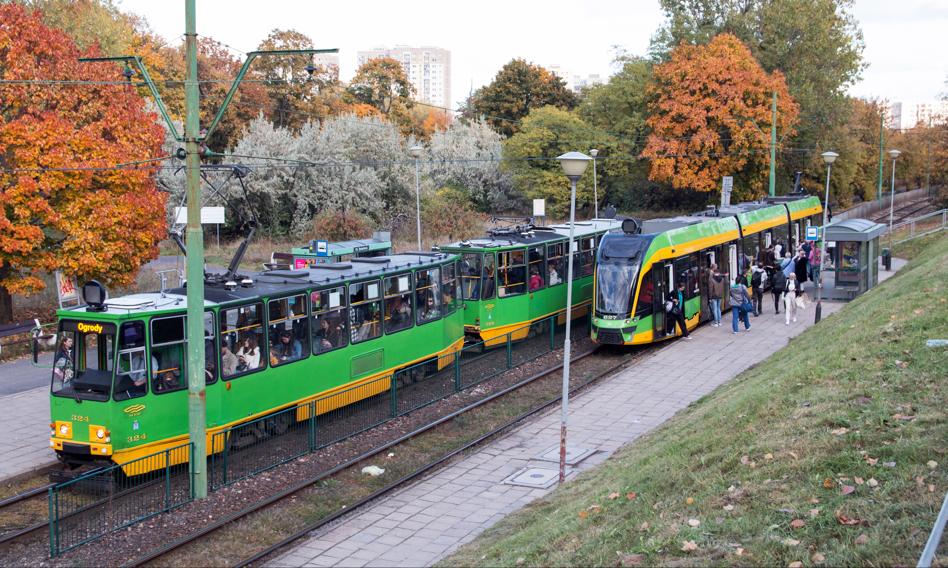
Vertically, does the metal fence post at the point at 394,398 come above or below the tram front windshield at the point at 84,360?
below

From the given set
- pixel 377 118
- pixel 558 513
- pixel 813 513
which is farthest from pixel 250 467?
pixel 377 118

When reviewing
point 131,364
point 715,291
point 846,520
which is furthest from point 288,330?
point 715,291

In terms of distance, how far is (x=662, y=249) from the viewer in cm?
2306

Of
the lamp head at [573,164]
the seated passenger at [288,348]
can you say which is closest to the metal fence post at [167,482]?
the seated passenger at [288,348]

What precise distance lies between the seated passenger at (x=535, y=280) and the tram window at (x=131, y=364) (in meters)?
13.1

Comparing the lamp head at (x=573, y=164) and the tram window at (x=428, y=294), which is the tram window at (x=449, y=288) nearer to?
the tram window at (x=428, y=294)

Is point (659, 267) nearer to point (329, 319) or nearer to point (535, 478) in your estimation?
point (329, 319)

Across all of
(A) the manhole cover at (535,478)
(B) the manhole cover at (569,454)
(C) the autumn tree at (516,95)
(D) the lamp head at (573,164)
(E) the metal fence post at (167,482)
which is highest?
(C) the autumn tree at (516,95)

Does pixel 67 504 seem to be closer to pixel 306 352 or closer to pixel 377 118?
pixel 306 352

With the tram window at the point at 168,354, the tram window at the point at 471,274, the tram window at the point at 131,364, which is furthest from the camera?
the tram window at the point at 471,274

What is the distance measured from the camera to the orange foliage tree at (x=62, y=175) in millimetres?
23266

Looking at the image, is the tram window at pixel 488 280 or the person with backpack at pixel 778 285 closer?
the tram window at pixel 488 280

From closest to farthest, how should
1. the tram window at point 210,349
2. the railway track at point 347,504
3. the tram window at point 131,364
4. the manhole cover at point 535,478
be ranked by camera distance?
the railway track at point 347,504, the tram window at point 131,364, the manhole cover at point 535,478, the tram window at point 210,349

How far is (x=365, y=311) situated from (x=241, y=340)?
3531 millimetres
